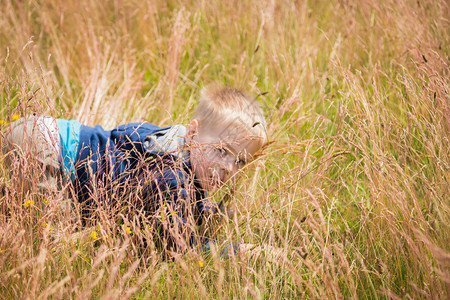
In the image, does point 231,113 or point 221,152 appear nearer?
point 221,152

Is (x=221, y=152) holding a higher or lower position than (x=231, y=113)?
lower

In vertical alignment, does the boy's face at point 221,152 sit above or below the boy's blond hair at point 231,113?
below

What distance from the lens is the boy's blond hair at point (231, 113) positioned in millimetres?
2166

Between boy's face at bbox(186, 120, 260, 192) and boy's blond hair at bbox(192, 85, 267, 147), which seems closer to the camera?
boy's face at bbox(186, 120, 260, 192)

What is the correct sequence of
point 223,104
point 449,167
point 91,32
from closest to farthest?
point 449,167 < point 223,104 < point 91,32

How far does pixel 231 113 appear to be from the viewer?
220 centimetres

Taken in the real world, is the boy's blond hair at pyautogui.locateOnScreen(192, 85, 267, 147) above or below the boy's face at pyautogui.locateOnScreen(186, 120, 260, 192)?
above

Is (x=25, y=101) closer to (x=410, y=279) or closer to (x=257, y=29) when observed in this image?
(x=410, y=279)

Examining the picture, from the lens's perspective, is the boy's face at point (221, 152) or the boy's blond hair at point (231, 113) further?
the boy's blond hair at point (231, 113)

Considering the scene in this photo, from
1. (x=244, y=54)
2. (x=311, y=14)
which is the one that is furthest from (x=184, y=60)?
(x=311, y=14)

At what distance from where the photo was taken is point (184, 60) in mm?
3424

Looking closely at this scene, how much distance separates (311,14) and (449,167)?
2.31 m

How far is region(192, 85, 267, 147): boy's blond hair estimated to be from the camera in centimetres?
217

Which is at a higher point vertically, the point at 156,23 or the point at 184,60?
the point at 156,23
